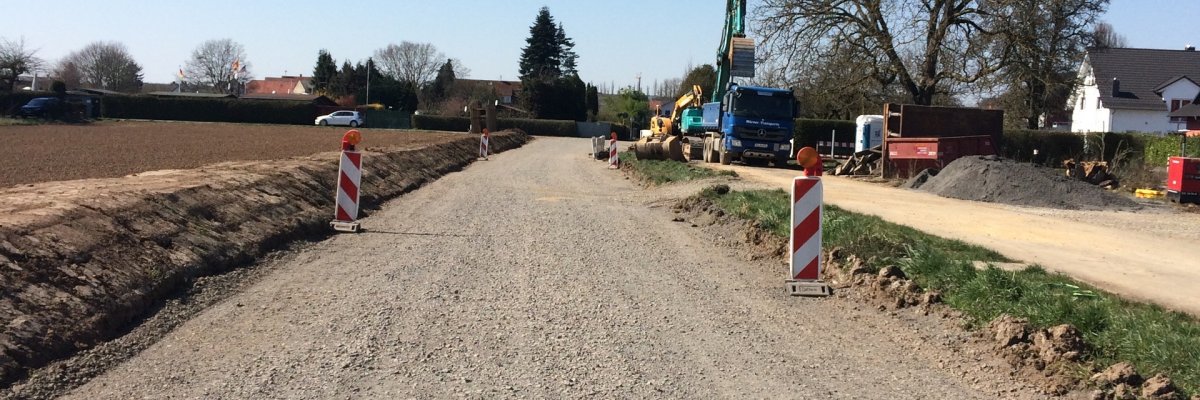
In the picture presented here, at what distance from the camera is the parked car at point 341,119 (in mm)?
80562

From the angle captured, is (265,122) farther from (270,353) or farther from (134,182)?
(270,353)

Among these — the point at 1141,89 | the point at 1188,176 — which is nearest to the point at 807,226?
the point at 1188,176

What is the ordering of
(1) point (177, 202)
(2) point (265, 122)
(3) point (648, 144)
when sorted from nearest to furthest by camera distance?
(1) point (177, 202), (3) point (648, 144), (2) point (265, 122)

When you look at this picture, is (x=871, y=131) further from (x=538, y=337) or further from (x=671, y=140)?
(x=538, y=337)

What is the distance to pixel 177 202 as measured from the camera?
11.2 meters

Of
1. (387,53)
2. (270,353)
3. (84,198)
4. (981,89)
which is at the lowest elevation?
(270,353)

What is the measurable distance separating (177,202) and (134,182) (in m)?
2.58

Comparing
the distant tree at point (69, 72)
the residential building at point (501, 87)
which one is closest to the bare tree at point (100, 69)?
the distant tree at point (69, 72)

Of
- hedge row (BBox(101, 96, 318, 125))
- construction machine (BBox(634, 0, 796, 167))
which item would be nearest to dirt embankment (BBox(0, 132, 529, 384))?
construction machine (BBox(634, 0, 796, 167))

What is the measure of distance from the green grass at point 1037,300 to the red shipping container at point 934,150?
14.6 meters

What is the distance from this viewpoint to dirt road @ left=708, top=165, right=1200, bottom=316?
9773mm

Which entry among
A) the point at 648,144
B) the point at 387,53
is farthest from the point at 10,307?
the point at 387,53

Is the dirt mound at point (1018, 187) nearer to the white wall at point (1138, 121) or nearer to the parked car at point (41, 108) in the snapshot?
the white wall at point (1138, 121)

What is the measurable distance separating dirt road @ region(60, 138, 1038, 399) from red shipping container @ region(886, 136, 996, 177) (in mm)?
15944
